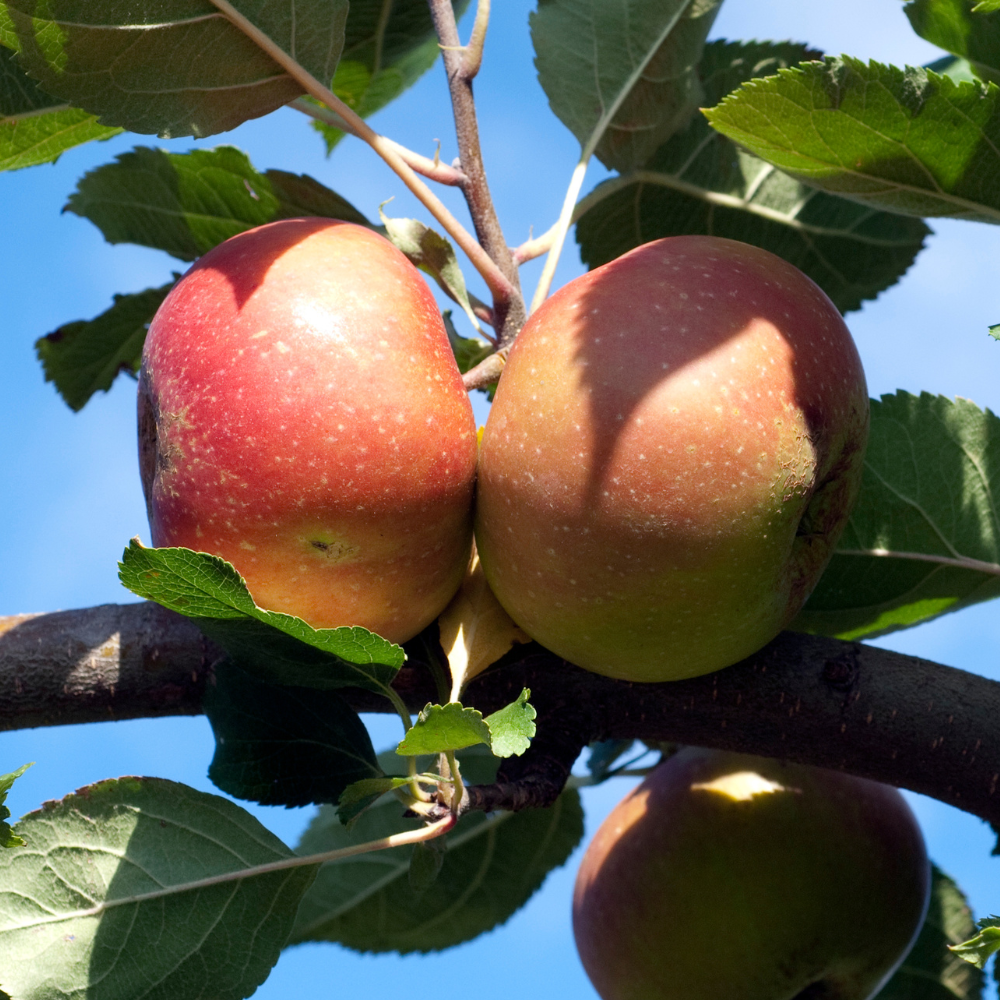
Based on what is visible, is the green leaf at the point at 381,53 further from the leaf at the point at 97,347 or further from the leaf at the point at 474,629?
the leaf at the point at 474,629

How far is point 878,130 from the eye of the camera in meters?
1.05

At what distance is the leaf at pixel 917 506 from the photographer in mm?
1333

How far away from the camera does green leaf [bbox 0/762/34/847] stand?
0.83 m

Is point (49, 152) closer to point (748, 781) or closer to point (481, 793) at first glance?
point (481, 793)

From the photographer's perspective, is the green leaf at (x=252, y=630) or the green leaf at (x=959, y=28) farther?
the green leaf at (x=959, y=28)

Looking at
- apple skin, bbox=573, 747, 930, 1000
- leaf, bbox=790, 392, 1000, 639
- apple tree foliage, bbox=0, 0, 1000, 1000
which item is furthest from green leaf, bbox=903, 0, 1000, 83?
apple skin, bbox=573, 747, 930, 1000

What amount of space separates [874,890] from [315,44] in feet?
4.41

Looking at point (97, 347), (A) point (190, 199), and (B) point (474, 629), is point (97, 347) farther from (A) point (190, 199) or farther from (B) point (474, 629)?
(B) point (474, 629)

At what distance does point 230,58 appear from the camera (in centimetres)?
109

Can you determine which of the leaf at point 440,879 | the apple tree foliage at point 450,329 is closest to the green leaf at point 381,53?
the apple tree foliage at point 450,329

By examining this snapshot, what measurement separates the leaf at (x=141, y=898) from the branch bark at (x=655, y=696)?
0.17 meters

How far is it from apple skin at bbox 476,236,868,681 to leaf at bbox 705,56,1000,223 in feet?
0.45

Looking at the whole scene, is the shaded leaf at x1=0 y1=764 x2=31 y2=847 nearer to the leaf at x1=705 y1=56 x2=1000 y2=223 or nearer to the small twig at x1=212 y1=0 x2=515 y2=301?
the small twig at x1=212 y1=0 x2=515 y2=301

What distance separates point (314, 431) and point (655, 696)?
528 millimetres
